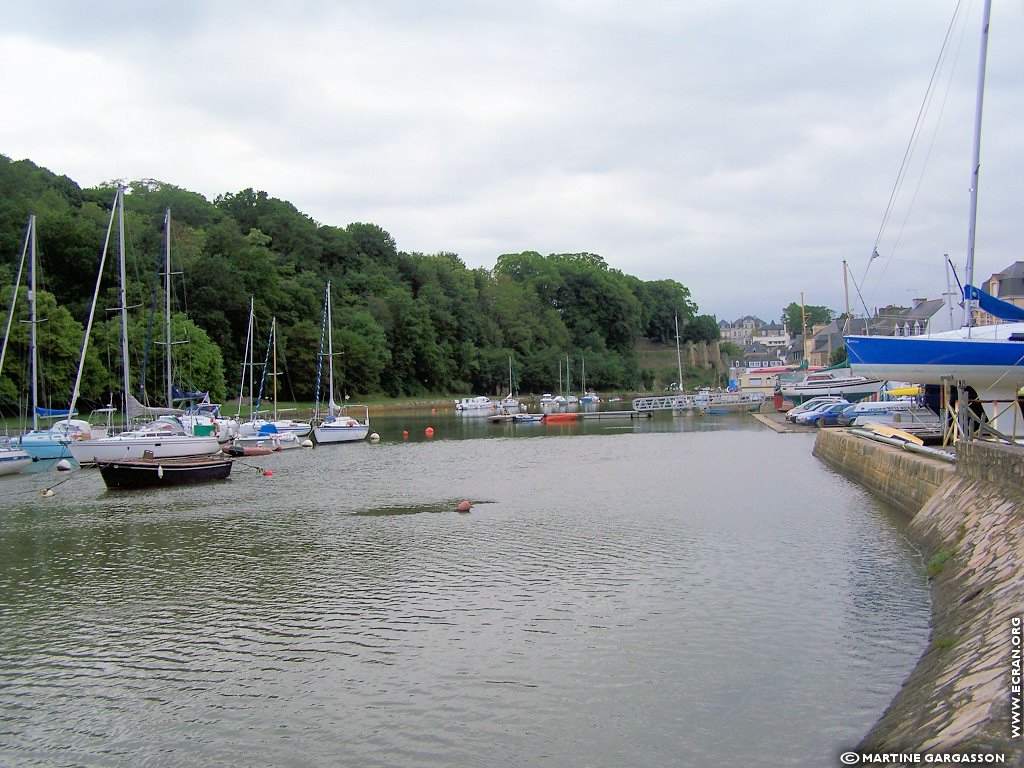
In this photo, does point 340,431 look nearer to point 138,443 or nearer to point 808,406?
point 138,443

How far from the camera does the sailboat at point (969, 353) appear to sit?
21984 mm

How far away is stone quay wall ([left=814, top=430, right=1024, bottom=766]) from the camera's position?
6.83 meters

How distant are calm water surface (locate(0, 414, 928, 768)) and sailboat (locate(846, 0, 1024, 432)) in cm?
389

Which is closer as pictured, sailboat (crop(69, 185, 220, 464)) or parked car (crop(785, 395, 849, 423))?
sailboat (crop(69, 185, 220, 464))

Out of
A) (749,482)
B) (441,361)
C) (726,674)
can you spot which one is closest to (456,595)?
(726,674)

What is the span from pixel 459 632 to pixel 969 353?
16.4 metres

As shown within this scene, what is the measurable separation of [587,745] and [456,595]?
6.39m

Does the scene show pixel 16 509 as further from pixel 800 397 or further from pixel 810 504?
pixel 800 397

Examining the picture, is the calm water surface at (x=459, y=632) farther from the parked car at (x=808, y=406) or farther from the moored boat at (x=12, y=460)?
the parked car at (x=808, y=406)

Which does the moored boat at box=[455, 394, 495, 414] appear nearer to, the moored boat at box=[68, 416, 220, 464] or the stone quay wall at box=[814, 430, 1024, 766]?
the moored boat at box=[68, 416, 220, 464]

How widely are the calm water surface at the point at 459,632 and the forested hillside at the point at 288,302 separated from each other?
2752 cm

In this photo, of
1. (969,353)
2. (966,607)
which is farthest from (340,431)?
(966,607)

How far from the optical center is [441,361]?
12156 cm

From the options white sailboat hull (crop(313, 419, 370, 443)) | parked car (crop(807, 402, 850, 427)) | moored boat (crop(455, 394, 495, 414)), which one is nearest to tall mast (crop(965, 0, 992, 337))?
parked car (crop(807, 402, 850, 427))
